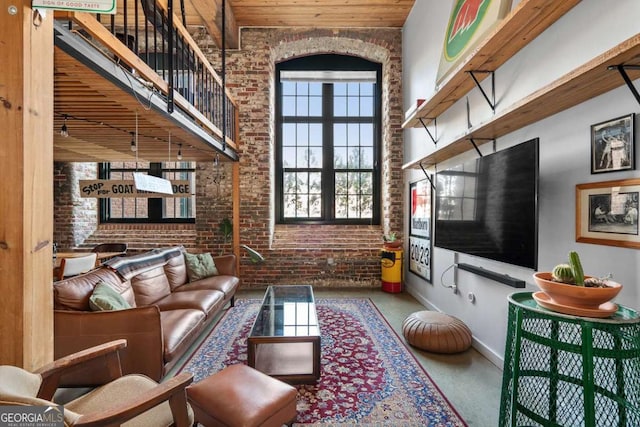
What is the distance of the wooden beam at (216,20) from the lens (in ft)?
13.6

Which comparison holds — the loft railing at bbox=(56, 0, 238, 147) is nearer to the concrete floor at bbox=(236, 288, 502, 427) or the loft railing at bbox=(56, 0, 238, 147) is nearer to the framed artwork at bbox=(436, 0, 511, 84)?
the framed artwork at bbox=(436, 0, 511, 84)

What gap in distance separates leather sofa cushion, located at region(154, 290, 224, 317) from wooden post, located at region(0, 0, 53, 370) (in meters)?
1.65

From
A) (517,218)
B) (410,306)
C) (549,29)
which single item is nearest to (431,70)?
(549,29)

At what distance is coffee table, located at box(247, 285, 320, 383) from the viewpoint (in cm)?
221

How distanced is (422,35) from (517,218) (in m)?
3.39

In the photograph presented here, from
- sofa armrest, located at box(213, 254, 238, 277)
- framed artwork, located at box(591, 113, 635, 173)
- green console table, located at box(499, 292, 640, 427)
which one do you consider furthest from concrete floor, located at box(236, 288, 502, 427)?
sofa armrest, located at box(213, 254, 238, 277)

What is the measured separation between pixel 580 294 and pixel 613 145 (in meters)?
0.87

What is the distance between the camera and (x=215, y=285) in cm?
360

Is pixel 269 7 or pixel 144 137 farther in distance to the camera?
pixel 269 7

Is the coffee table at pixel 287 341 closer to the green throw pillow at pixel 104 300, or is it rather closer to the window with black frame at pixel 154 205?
the green throw pillow at pixel 104 300

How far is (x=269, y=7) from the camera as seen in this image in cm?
468

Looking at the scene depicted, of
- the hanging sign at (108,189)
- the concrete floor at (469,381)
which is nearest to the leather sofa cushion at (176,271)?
the hanging sign at (108,189)

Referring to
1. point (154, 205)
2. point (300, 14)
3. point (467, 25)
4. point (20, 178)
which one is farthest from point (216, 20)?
point (20, 178)

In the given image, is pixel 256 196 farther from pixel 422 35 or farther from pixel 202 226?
pixel 422 35
